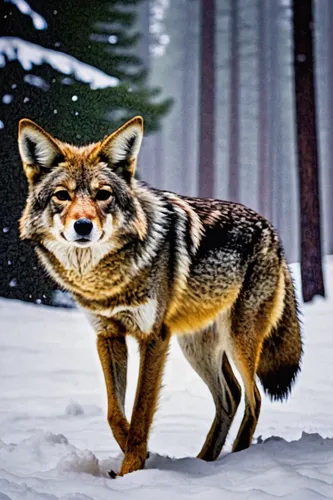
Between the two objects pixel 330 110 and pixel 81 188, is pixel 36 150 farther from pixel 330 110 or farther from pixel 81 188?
pixel 330 110

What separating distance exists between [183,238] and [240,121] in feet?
4.33

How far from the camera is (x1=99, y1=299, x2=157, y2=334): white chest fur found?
195 centimetres

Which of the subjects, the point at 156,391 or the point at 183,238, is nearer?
the point at 156,391

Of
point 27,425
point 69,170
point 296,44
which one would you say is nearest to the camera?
point 69,170

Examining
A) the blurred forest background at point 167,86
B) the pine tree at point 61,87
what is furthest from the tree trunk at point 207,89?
the pine tree at point 61,87

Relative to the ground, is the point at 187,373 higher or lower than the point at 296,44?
lower

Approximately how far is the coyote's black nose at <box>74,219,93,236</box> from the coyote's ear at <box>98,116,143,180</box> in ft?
0.89

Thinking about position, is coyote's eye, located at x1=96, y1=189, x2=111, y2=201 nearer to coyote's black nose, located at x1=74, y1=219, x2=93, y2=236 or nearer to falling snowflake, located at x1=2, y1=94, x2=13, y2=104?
coyote's black nose, located at x1=74, y1=219, x2=93, y2=236

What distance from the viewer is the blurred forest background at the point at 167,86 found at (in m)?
3.00

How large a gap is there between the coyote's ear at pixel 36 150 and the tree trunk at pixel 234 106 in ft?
4.45

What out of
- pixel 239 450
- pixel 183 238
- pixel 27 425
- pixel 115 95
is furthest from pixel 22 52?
pixel 239 450

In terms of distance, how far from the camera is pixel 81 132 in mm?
3016

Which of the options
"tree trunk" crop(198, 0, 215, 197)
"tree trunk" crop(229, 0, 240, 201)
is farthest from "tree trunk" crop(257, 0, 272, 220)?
"tree trunk" crop(198, 0, 215, 197)

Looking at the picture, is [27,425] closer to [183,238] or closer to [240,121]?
[183,238]
